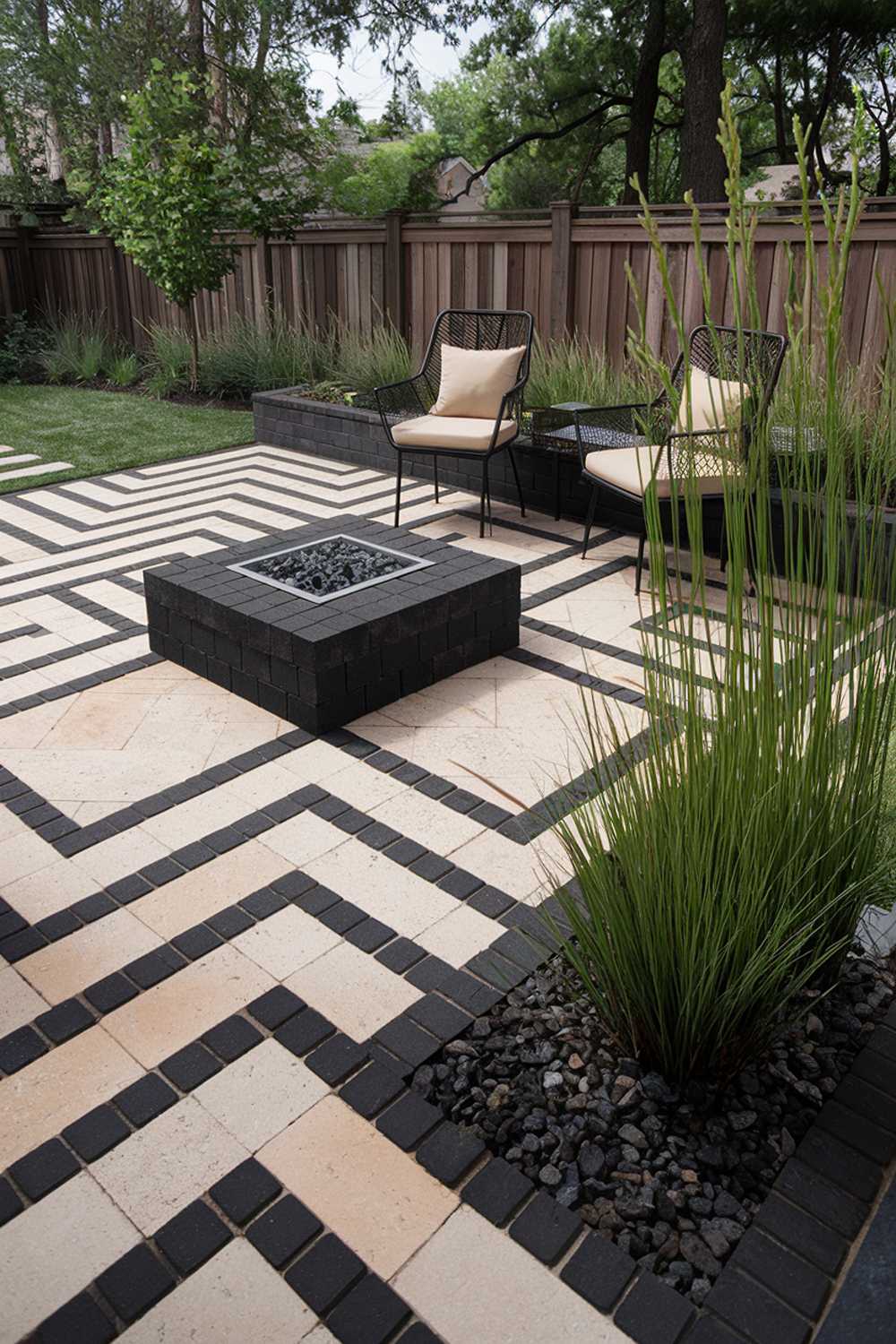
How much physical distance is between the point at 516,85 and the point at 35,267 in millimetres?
7966

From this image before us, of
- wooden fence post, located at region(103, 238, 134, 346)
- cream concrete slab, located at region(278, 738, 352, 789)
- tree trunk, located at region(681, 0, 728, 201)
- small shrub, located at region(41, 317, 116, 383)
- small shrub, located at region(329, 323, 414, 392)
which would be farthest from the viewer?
wooden fence post, located at region(103, 238, 134, 346)

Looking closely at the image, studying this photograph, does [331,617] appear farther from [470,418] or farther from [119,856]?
[470,418]

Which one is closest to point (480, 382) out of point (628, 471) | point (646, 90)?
point (628, 471)

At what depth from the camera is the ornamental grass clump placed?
158 centimetres

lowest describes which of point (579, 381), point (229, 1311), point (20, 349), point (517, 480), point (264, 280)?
point (229, 1311)

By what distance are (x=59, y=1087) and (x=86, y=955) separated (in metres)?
0.39

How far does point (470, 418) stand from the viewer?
546 cm

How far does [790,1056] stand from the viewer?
6.20 feet

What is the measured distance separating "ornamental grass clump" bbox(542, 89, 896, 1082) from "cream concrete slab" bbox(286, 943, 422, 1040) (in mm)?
450

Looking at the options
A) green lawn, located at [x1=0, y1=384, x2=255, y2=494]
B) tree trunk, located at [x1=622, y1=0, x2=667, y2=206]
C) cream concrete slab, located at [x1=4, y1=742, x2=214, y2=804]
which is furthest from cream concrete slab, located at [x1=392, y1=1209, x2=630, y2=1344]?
tree trunk, located at [x1=622, y1=0, x2=667, y2=206]

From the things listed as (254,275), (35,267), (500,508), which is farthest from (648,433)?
(35,267)

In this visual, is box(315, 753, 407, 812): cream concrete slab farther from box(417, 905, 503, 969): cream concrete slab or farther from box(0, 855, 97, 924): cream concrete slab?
box(0, 855, 97, 924): cream concrete slab

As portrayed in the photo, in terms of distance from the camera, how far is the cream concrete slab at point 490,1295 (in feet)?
4.79

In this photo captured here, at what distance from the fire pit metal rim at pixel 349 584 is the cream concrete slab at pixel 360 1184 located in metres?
1.98
